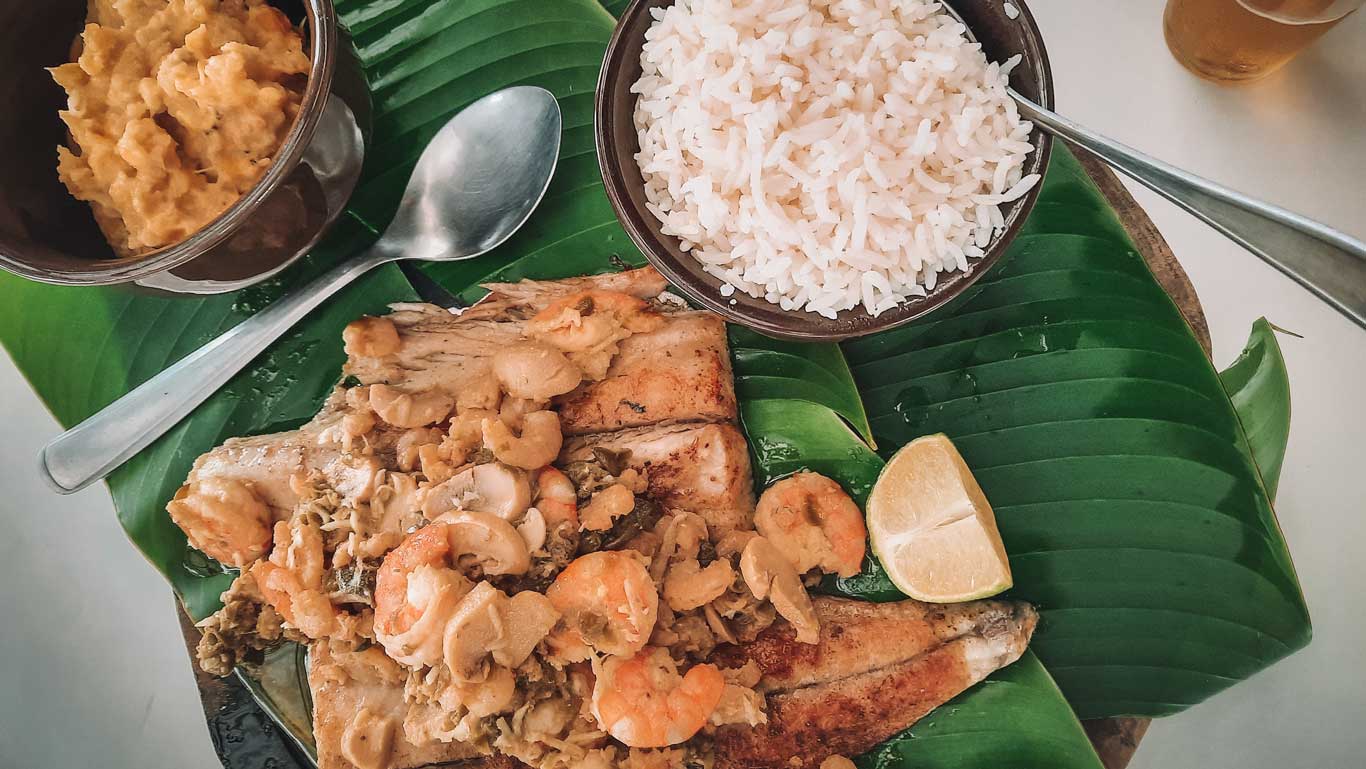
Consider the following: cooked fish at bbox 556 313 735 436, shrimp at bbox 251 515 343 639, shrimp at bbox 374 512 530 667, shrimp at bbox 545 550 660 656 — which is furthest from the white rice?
shrimp at bbox 251 515 343 639

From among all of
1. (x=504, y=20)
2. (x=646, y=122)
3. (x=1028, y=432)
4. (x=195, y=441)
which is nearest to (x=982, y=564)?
(x=1028, y=432)

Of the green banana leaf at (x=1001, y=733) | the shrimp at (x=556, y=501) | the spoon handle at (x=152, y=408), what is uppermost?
the spoon handle at (x=152, y=408)

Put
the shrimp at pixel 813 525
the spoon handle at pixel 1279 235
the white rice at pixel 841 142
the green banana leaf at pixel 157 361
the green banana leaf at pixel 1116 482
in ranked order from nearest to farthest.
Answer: the spoon handle at pixel 1279 235 < the white rice at pixel 841 142 < the shrimp at pixel 813 525 < the green banana leaf at pixel 1116 482 < the green banana leaf at pixel 157 361

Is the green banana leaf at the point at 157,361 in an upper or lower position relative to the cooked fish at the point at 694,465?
upper

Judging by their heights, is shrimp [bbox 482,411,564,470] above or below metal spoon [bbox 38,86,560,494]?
below

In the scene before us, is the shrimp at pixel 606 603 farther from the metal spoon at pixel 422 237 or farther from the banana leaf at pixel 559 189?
the metal spoon at pixel 422 237

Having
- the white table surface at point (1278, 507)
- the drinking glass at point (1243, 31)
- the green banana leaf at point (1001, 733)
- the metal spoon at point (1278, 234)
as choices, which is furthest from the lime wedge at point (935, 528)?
the drinking glass at point (1243, 31)

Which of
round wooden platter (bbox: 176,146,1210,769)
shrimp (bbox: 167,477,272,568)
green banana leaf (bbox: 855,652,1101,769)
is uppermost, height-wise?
shrimp (bbox: 167,477,272,568)

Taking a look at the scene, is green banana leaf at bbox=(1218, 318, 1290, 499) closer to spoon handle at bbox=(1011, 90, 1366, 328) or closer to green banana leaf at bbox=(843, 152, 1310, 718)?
green banana leaf at bbox=(843, 152, 1310, 718)

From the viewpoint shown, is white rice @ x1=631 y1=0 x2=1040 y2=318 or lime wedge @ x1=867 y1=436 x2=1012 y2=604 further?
lime wedge @ x1=867 y1=436 x2=1012 y2=604
